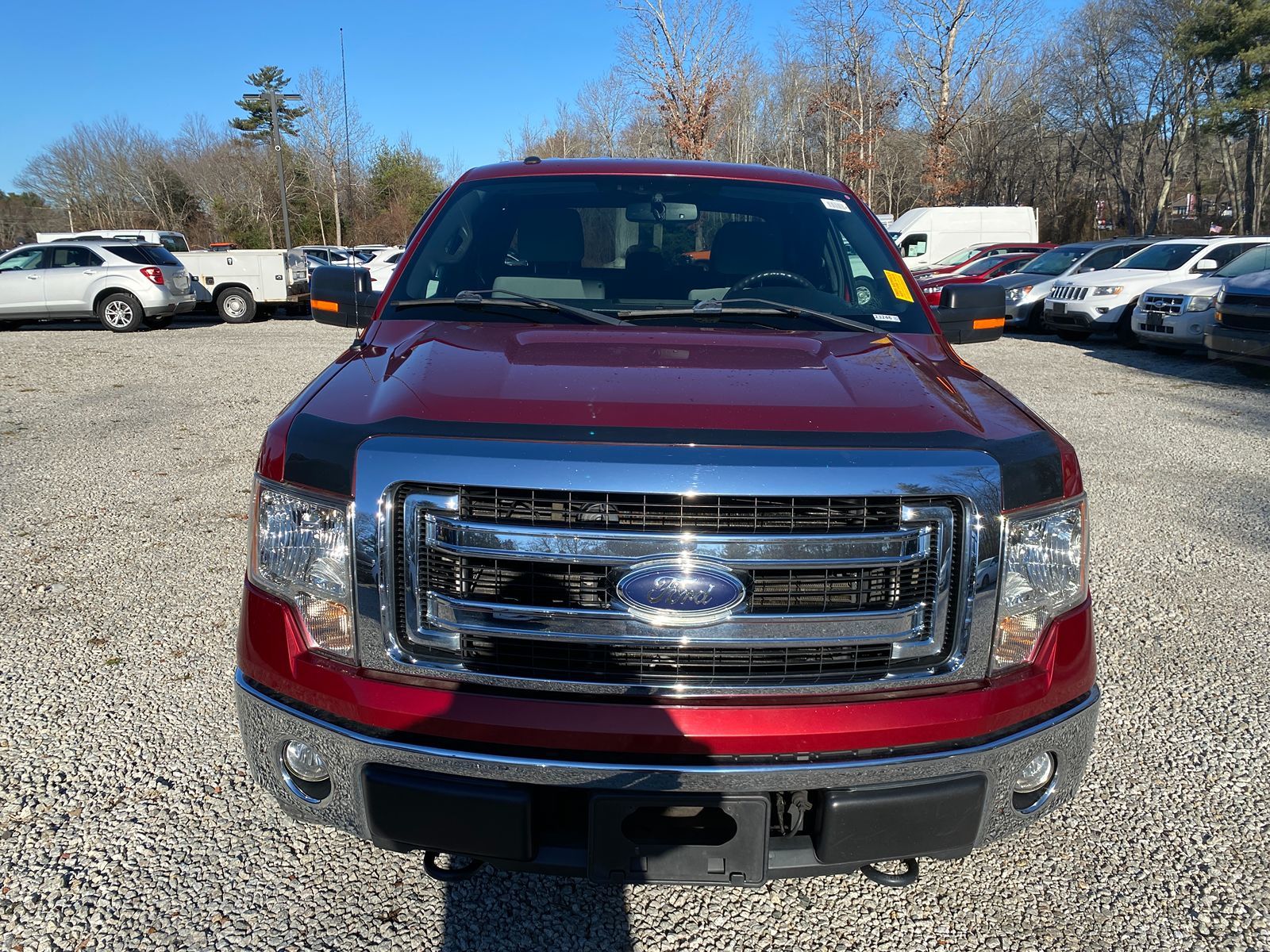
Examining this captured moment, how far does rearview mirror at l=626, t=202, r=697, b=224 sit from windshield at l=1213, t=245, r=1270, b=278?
476 inches

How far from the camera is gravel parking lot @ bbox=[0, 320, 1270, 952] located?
2.29 metres

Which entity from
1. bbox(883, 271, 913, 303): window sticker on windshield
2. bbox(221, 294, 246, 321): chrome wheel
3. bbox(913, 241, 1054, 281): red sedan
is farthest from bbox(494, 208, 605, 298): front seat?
bbox(913, 241, 1054, 281): red sedan

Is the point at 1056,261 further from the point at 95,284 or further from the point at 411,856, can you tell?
the point at 411,856

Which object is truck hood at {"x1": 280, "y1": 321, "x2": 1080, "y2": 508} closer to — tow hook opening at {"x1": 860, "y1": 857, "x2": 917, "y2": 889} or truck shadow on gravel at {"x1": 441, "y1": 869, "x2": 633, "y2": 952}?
tow hook opening at {"x1": 860, "y1": 857, "x2": 917, "y2": 889}

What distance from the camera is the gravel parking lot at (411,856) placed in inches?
90.0

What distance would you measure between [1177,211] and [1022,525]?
4965 centimetres

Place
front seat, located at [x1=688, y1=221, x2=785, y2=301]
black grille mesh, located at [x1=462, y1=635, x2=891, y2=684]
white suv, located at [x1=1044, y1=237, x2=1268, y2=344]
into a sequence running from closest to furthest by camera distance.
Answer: black grille mesh, located at [x1=462, y1=635, x2=891, y2=684]
front seat, located at [x1=688, y1=221, x2=785, y2=301]
white suv, located at [x1=1044, y1=237, x2=1268, y2=344]

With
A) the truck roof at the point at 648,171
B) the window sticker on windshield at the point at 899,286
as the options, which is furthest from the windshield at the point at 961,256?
the window sticker on windshield at the point at 899,286

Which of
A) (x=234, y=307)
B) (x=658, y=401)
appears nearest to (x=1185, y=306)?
(x=658, y=401)

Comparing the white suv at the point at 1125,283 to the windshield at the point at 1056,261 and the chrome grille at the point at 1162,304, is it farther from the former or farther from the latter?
the windshield at the point at 1056,261

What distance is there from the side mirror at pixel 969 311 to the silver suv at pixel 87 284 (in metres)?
16.1

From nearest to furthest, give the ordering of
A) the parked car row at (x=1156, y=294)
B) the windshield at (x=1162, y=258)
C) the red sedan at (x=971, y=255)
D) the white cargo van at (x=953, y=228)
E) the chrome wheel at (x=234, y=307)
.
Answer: the parked car row at (x=1156, y=294) < the windshield at (x=1162, y=258) < the chrome wheel at (x=234, y=307) < the red sedan at (x=971, y=255) < the white cargo van at (x=953, y=228)

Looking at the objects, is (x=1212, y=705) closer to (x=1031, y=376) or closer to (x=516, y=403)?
(x=516, y=403)

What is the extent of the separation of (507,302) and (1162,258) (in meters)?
15.4
